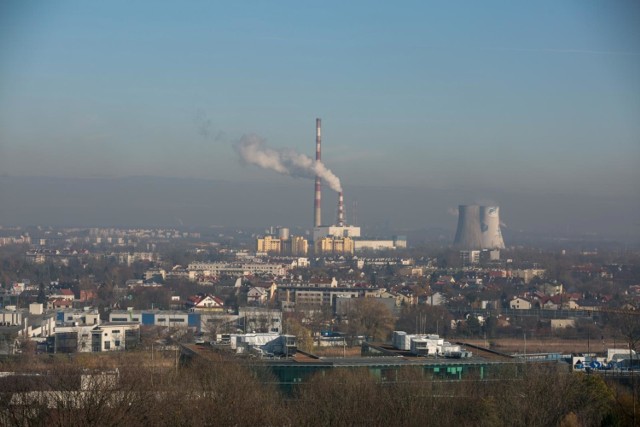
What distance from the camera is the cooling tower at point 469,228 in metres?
49.9

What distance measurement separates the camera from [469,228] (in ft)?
166

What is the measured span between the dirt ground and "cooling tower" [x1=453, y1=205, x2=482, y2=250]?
3116cm

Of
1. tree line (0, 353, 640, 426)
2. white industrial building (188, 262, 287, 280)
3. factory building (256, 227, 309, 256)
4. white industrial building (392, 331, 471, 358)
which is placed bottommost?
tree line (0, 353, 640, 426)

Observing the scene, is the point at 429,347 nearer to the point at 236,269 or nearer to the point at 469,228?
the point at 236,269

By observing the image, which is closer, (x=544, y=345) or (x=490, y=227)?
(x=544, y=345)

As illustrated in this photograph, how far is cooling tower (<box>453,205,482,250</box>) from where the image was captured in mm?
49906

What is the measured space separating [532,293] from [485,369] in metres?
16.7

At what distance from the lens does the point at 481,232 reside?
5019 centimetres

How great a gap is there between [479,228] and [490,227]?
587 millimetres

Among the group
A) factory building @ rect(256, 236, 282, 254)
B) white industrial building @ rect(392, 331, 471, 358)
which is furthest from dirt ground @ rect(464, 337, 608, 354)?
factory building @ rect(256, 236, 282, 254)

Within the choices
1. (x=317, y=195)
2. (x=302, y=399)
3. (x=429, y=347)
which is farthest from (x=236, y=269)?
(x=302, y=399)

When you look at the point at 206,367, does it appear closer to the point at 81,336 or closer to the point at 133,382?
the point at 133,382

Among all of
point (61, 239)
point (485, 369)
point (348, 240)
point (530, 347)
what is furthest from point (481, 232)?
point (485, 369)

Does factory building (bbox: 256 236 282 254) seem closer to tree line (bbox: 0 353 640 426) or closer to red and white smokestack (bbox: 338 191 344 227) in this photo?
red and white smokestack (bbox: 338 191 344 227)
